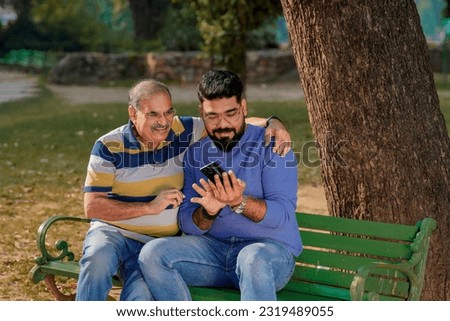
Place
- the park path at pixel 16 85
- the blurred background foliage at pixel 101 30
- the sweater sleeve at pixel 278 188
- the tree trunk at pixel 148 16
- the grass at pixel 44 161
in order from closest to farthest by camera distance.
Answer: the sweater sleeve at pixel 278 188 < the grass at pixel 44 161 < the park path at pixel 16 85 < the blurred background foliage at pixel 101 30 < the tree trunk at pixel 148 16

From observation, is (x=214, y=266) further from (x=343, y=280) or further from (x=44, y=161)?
(x=44, y=161)

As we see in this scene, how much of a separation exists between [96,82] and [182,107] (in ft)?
22.9

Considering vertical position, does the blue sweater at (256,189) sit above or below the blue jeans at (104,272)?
above

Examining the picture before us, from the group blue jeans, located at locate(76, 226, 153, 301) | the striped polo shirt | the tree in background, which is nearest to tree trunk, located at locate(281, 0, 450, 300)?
the striped polo shirt

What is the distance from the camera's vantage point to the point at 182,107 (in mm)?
20000

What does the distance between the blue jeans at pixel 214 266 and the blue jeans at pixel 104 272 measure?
94mm

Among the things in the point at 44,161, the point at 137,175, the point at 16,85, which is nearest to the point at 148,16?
the point at 16,85

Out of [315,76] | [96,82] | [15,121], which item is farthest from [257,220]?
[96,82]

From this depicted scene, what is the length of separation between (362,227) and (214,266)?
30.7 inches

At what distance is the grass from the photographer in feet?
28.3

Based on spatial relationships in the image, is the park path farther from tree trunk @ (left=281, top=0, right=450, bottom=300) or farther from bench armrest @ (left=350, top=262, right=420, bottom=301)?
bench armrest @ (left=350, top=262, right=420, bottom=301)

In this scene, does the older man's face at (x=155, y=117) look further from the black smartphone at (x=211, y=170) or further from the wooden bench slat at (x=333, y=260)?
the wooden bench slat at (x=333, y=260)

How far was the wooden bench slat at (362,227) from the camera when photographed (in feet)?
16.6

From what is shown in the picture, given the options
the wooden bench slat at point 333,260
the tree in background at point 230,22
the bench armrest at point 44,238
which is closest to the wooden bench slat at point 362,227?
the wooden bench slat at point 333,260
